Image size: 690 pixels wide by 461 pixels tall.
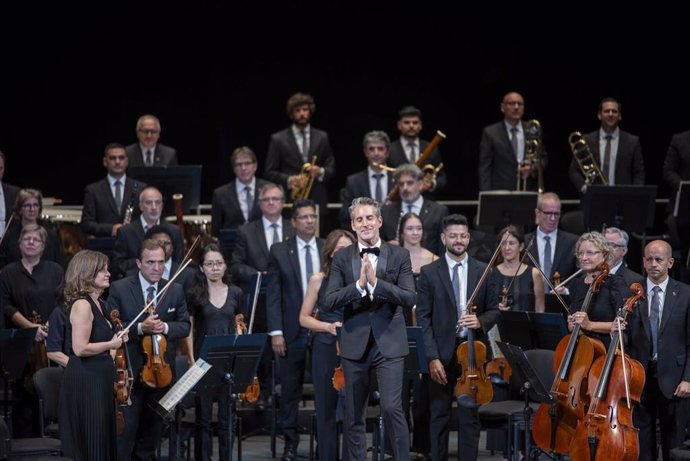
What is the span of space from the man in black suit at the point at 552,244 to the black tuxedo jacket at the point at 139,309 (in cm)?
257

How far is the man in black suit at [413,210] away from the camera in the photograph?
30.9ft

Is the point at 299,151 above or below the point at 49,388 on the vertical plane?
above

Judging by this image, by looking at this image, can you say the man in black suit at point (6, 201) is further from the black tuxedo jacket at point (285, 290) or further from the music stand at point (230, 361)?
the music stand at point (230, 361)

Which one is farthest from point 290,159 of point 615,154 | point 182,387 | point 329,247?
point 182,387

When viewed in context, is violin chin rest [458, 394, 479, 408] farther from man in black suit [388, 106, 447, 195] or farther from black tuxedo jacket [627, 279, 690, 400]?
man in black suit [388, 106, 447, 195]

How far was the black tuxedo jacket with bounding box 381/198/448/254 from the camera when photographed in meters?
9.40

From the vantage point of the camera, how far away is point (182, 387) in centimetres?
729

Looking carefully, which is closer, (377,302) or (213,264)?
(377,302)

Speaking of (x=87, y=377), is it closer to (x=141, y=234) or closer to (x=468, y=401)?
(x=468, y=401)

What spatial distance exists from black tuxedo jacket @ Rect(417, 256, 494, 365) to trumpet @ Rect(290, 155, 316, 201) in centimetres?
256

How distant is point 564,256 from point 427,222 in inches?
39.1

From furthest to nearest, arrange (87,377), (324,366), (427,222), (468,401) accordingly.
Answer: (427,222) < (324,366) < (468,401) < (87,377)

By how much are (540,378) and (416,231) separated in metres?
1.38

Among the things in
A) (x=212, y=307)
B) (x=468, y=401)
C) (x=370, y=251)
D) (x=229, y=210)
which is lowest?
(x=468, y=401)
